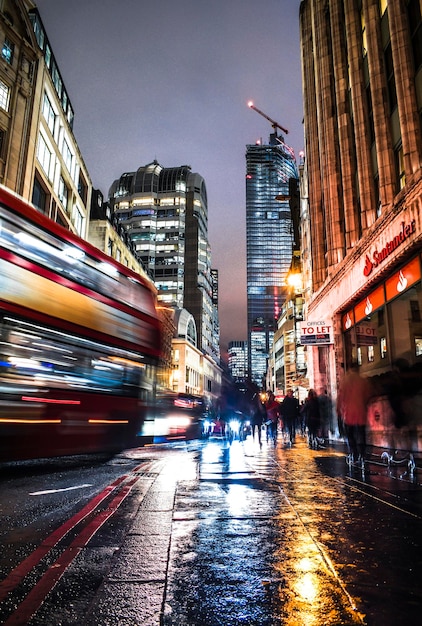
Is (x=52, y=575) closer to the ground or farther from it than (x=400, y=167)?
closer to the ground

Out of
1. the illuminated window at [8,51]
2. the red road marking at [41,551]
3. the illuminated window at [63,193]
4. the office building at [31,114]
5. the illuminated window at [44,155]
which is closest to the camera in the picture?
the red road marking at [41,551]

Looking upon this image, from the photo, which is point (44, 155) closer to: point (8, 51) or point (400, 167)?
point (8, 51)

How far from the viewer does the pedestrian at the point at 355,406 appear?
9906 millimetres

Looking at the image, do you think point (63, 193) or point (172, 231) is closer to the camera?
point (63, 193)

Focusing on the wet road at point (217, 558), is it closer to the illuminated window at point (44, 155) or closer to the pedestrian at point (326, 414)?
the pedestrian at point (326, 414)

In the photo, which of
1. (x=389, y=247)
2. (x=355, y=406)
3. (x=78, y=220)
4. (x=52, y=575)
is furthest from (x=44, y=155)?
(x=52, y=575)

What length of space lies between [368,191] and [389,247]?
4.76 meters

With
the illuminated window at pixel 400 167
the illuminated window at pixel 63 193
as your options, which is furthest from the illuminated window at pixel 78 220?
the illuminated window at pixel 400 167

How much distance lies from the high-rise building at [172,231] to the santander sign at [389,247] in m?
99.3

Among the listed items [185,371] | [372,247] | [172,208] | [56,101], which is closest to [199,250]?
[172,208]

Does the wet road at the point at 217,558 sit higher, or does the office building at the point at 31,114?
the office building at the point at 31,114

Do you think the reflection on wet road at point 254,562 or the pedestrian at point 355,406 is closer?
the reflection on wet road at point 254,562

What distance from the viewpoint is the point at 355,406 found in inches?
391

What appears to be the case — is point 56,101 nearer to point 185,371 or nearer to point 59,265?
point 59,265
